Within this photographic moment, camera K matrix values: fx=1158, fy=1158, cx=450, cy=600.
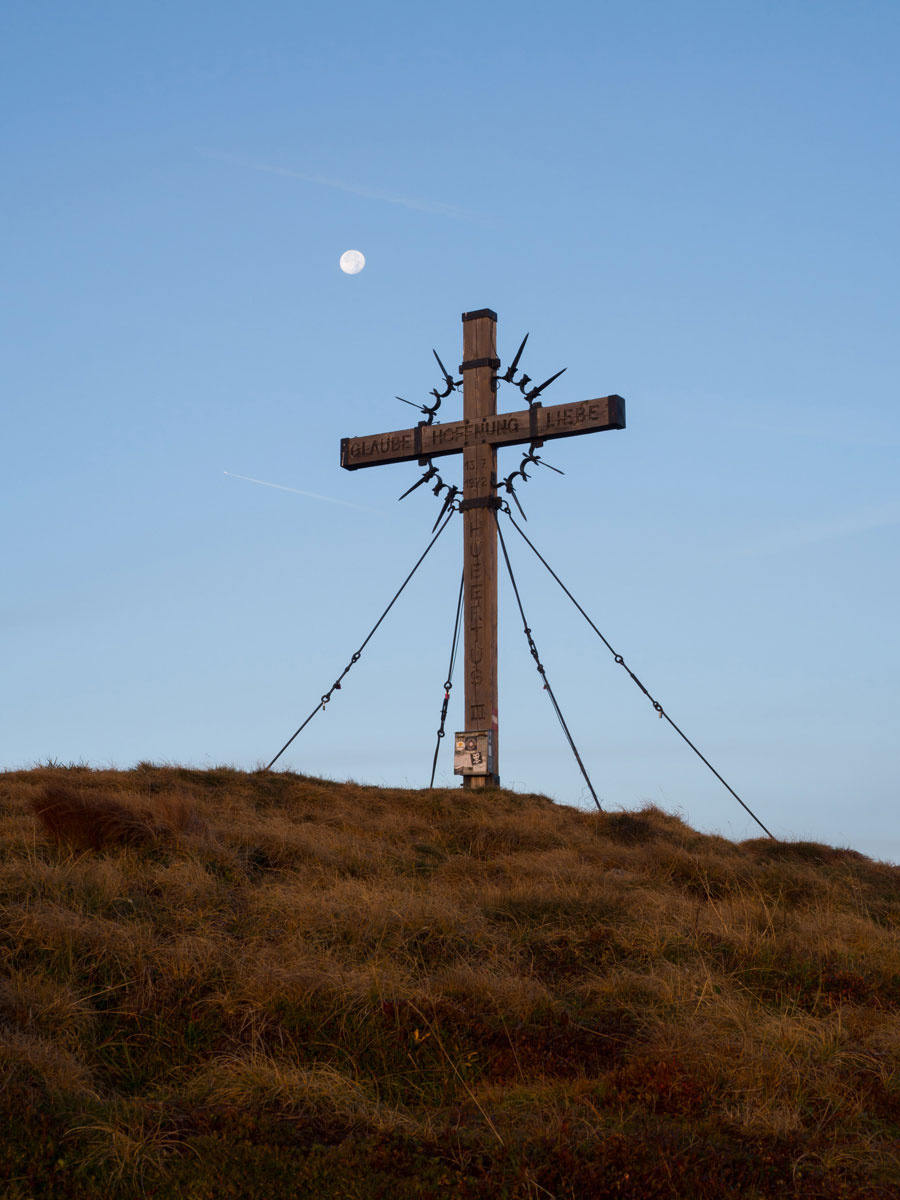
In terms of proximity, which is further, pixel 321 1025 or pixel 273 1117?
pixel 321 1025

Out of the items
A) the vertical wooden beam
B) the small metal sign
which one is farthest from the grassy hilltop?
the vertical wooden beam

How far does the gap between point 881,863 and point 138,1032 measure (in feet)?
34.1

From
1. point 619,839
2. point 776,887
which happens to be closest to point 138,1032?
point 776,887

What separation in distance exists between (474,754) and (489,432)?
4.52 metres

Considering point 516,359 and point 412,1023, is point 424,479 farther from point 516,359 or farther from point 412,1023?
point 412,1023

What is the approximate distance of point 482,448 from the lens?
53.7 feet

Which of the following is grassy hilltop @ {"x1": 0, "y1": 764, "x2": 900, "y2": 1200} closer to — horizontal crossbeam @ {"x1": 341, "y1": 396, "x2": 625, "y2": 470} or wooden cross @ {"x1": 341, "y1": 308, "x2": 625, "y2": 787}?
wooden cross @ {"x1": 341, "y1": 308, "x2": 625, "y2": 787}

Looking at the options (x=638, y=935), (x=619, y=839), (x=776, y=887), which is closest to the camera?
(x=638, y=935)

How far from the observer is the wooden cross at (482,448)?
1562 centimetres

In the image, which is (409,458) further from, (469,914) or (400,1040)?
(400,1040)

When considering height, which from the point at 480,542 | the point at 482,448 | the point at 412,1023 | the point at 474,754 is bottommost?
the point at 412,1023

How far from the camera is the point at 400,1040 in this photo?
240 inches

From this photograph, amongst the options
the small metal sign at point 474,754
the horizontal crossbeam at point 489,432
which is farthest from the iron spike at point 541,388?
the small metal sign at point 474,754

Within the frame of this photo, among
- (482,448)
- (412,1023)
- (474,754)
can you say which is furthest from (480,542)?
(412,1023)
